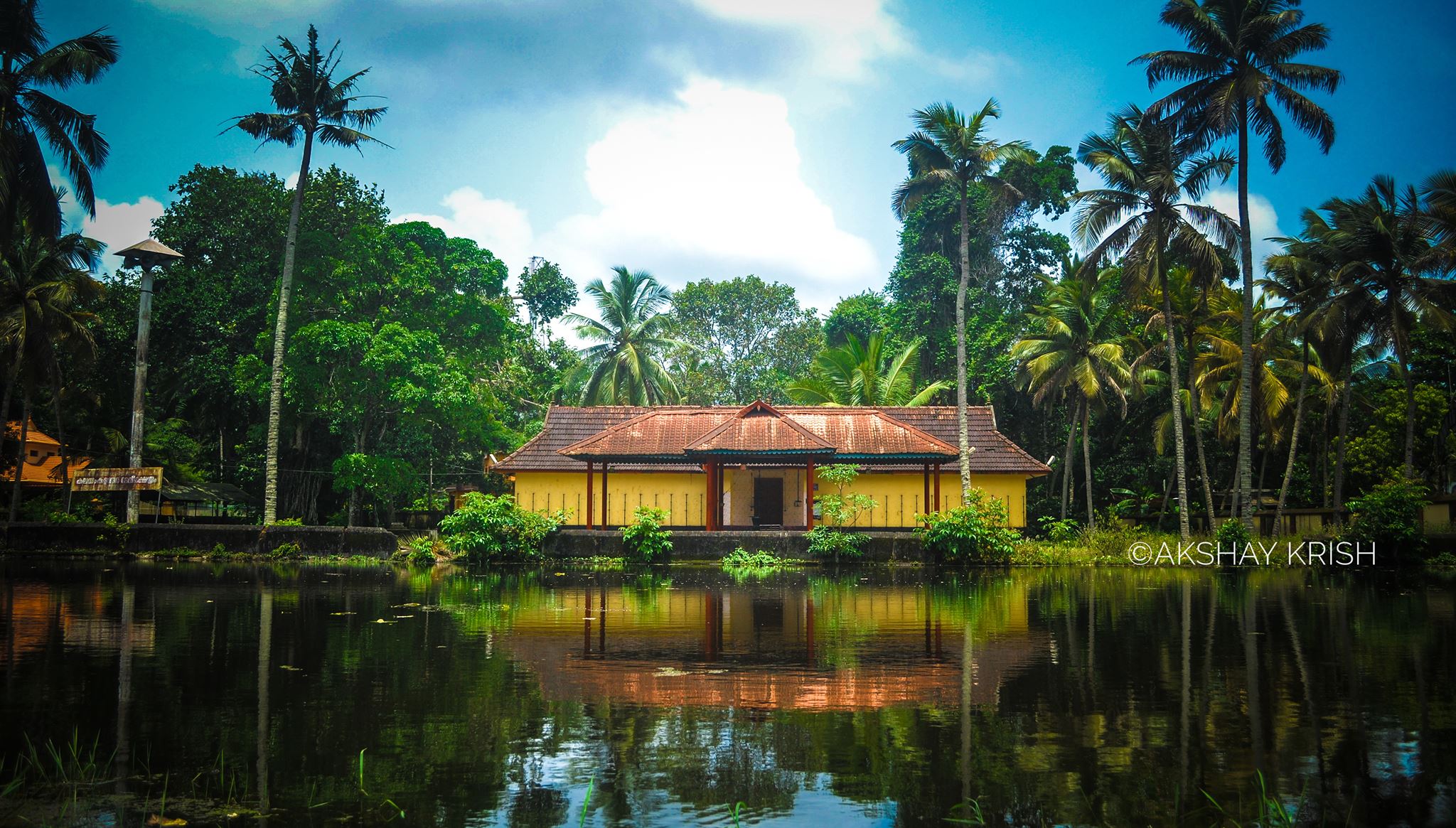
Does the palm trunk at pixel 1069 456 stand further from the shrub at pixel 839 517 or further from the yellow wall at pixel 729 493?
the shrub at pixel 839 517

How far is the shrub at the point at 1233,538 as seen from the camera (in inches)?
872

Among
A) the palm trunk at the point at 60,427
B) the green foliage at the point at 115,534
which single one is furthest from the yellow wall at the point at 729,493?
the palm trunk at the point at 60,427

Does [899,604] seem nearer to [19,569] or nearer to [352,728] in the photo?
[352,728]

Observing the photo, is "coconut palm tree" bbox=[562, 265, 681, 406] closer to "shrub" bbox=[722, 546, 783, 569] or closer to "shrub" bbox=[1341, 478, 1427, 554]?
"shrub" bbox=[722, 546, 783, 569]

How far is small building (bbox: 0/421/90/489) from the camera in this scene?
3116 centimetres

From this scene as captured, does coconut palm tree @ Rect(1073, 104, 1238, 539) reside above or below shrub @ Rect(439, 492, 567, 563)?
above

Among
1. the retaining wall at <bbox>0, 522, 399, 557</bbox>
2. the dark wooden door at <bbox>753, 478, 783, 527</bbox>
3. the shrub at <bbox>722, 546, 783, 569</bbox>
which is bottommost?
the shrub at <bbox>722, 546, 783, 569</bbox>

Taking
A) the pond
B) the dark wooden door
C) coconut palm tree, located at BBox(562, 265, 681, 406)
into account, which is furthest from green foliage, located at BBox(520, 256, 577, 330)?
the pond

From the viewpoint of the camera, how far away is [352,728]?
6.54 meters

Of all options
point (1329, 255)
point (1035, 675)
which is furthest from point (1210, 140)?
point (1035, 675)

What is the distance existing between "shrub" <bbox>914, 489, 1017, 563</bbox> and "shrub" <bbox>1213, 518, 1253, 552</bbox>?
4587mm

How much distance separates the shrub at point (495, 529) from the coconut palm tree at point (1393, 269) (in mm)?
21413

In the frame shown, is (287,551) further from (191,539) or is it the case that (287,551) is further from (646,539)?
(646,539)

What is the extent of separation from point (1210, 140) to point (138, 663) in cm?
2578
